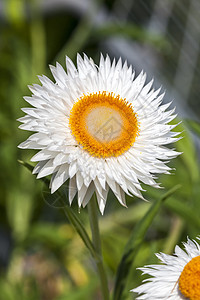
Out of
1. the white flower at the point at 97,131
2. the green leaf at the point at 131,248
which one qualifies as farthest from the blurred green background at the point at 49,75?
the white flower at the point at 97,131

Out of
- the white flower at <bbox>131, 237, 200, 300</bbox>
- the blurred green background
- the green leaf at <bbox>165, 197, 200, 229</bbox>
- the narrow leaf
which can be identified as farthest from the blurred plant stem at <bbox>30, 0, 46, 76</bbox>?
the white flower at <bbox>131, 237, 200, 300</bbox>

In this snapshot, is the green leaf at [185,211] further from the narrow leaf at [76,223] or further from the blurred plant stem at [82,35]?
the blurred plant stem at [82,35]

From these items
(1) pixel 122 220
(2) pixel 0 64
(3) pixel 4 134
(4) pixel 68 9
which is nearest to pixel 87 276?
(1) pixel 122 220

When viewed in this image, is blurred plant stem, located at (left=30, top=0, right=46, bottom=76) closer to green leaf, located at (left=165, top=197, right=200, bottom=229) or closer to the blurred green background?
the blurred green background

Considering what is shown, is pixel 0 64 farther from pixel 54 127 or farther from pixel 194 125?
pixel 54 127

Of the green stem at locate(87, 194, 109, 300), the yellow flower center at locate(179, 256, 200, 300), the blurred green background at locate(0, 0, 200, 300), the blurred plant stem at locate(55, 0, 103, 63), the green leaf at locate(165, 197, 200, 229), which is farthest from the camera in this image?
the blurred plant stem at locate(55, 0, 103, 63)
